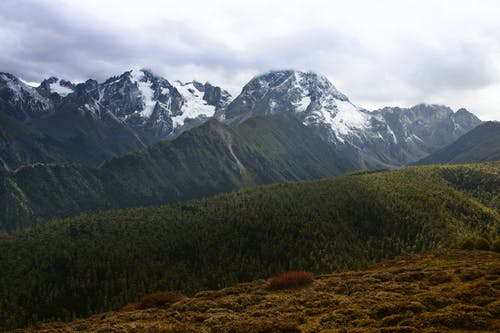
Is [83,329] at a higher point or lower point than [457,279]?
lower

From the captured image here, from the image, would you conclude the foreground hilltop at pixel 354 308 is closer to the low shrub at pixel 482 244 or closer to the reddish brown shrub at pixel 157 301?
the reddish brown shrub at pixel 157 301

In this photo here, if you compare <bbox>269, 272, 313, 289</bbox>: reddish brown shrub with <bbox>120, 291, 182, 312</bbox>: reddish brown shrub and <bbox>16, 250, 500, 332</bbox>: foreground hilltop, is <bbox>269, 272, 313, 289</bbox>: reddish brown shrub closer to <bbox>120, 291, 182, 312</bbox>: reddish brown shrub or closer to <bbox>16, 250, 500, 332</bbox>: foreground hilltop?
<bbox>16, 250, 500, 332</bbox>: foreground hilltop

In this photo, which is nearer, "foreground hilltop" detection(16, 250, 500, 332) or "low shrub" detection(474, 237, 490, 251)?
"foreground hilltop" detection(16, 250, 500, 332)

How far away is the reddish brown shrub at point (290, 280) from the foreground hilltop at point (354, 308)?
1.64m

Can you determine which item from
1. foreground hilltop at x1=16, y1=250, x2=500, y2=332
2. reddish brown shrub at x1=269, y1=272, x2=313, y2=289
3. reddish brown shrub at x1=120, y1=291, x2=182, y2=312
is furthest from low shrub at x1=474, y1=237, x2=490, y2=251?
reddish brown shrub at x1=120, y1=291, x2=182, y2=312

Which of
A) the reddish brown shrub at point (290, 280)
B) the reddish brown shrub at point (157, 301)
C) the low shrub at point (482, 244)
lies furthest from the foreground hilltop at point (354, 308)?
the low shrub at point (482, 244)

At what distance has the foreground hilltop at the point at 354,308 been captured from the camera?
132 ft

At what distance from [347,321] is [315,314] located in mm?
5939

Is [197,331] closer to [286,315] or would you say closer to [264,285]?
[286,315]

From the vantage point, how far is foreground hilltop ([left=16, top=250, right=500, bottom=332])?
132 feet

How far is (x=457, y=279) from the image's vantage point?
57344 millimetres

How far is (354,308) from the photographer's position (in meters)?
48.0

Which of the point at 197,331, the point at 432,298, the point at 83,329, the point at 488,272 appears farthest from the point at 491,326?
the point at 83,329

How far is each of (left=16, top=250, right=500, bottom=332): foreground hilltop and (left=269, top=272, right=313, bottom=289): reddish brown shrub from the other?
164cm
